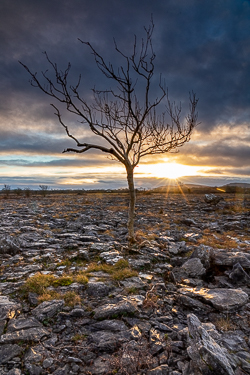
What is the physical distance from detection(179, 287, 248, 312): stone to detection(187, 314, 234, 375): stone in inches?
76.2

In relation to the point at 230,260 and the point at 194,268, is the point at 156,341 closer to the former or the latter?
the point at 194,268

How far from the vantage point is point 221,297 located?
536 cm

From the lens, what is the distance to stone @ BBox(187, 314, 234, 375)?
282 cm

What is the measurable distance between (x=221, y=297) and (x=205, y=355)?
2.74 meters

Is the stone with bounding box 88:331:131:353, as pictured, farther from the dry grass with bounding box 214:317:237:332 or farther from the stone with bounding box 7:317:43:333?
the dry grass with bounding box 214:317:237:332

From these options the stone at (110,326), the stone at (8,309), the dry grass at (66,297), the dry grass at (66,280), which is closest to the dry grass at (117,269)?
the dry grass at (66,280)

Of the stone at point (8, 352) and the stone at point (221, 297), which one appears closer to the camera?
the stone at point (8, 352)

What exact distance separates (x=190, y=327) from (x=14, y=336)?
305 centimetres

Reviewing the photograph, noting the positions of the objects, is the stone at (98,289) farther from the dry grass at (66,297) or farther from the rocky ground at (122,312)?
the dry grass at (66,297)

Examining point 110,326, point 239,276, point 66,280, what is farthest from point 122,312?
point 239,276

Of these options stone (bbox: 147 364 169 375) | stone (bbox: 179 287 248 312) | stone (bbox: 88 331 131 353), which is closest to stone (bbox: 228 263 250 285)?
stone (bbox: 179 287 248 312)

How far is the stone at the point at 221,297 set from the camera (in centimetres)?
505

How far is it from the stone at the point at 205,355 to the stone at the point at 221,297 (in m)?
1.93

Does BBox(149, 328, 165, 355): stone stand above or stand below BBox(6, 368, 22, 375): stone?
below
